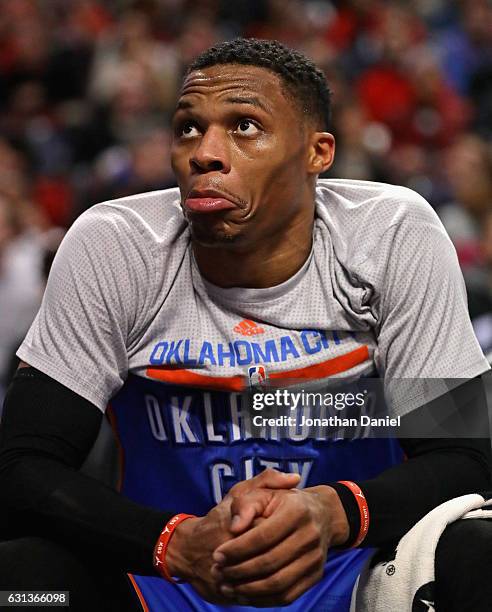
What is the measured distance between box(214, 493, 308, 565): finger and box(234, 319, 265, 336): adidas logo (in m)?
0.50

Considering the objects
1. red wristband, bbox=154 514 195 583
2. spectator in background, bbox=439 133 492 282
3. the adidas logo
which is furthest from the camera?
spectator in background, bbox=439 133 492 282

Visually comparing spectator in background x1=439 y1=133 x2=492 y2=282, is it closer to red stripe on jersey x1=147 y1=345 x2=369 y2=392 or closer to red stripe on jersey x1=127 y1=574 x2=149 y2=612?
red stripe on jersey x1=147 y1=345 x2=369 y2=392

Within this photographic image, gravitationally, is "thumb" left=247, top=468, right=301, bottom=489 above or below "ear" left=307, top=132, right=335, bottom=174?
below

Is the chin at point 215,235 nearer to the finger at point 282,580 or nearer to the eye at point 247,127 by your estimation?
the eye at point 247,127

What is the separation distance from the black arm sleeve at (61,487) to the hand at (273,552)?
0.17 meters

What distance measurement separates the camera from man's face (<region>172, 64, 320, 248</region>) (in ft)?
6.63

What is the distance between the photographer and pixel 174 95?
6.92 meters

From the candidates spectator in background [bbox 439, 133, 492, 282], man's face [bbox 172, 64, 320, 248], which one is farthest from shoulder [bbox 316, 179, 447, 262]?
spectator in background [bbox 439, 133, 492, 282]

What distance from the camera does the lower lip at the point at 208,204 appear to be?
6.57 ft

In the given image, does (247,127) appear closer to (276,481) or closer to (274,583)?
(276,481)

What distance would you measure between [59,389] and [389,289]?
646mm

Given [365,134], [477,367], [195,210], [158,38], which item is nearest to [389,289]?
[477,367]

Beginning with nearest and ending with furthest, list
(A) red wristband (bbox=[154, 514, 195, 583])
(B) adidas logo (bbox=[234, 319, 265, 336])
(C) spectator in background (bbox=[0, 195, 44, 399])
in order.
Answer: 1. (A) red wristband (bbox=[154, 514, 195, 583])
2. (B) adidas logo (bbox=[234, 319, 265, 336])
3. (C) spectator in background (bbox=[0, 195, 44, 399])

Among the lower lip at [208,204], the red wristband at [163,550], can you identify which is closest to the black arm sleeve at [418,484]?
the red wristband at [163,550]
